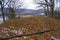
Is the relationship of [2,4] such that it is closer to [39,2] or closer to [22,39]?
[39,2]

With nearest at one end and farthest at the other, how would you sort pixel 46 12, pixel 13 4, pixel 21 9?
pixel 46 12, pixel 13 4, pixel 21 9

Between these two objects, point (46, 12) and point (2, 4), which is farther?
point (46, 12)

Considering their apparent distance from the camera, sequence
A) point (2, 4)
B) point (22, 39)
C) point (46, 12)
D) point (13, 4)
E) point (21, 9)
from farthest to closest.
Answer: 1. point (21, 9)
2. point (13, 4)
3. point (46, 12)
4. point (2, 4)
5. point (22, 39)

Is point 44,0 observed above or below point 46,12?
above

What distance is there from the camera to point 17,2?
114 ft

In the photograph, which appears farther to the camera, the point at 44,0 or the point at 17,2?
the point at 17,2

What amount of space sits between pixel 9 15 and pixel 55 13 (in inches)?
278

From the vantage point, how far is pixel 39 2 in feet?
102

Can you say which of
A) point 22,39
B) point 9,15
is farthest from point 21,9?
point 22,39

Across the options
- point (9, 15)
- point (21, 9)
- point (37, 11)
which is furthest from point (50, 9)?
point (21, 9)

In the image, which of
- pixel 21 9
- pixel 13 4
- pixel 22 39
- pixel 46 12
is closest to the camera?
pixel 22 39

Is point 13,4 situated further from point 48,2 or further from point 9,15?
point 48,2

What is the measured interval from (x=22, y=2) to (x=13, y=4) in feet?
8.35

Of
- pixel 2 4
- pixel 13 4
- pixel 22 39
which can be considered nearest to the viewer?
pixel 22 39
